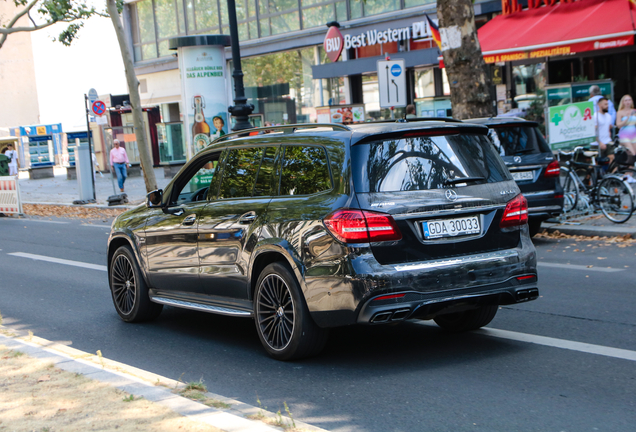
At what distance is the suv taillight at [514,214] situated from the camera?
5.68 meters

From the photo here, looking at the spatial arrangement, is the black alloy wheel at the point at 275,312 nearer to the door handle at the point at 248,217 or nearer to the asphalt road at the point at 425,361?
the asphalt road at the point at 425,361

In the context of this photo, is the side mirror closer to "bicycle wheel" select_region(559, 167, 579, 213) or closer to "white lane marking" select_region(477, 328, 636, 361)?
"white lane marking" select_region(477, 328, 636, 361)

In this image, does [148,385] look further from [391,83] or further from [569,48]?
[569,48]

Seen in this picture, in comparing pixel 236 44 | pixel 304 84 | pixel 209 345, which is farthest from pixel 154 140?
pixel 209 345

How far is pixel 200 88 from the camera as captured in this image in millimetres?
21188

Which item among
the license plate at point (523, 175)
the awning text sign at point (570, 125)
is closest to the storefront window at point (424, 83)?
the awning text sign at point (570, 125)

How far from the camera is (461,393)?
4848 millimetres

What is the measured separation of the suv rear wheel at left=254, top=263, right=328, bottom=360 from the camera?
5555mm

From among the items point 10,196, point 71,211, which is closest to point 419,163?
point 71,211

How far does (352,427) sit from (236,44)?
53.0 feet

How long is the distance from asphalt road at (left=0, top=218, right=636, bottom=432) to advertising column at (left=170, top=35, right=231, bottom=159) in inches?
486

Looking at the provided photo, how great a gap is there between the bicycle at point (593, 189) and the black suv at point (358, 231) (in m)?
6.72

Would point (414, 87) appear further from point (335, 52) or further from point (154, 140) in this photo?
point (154, 140)

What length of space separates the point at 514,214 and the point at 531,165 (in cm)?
585
